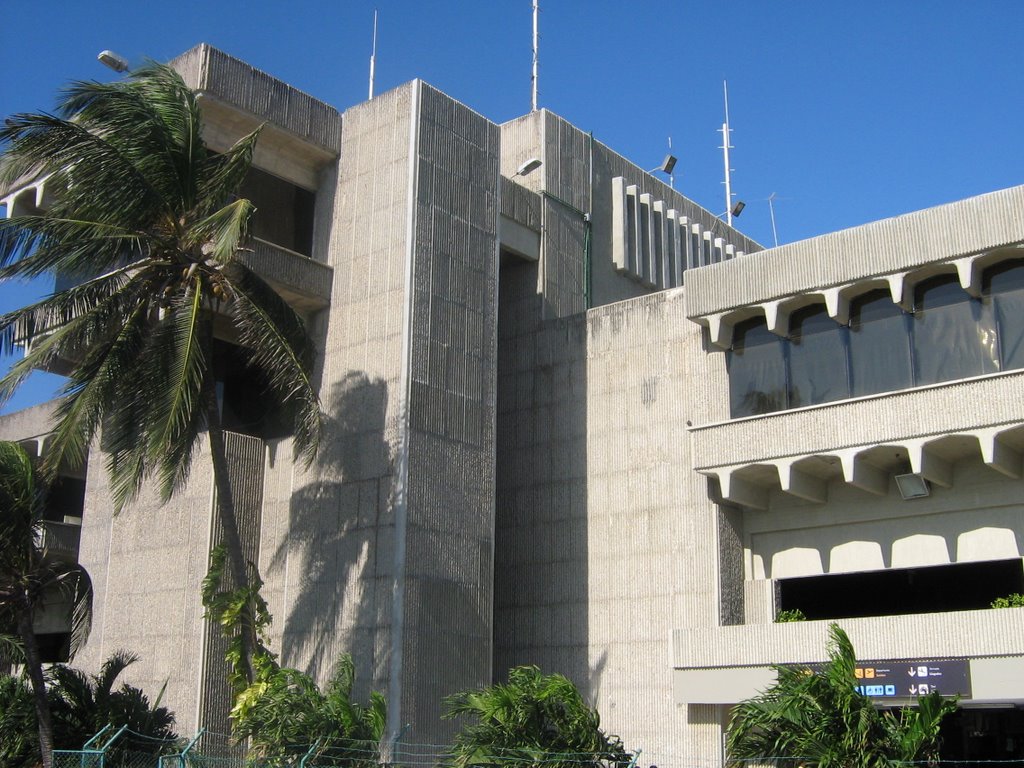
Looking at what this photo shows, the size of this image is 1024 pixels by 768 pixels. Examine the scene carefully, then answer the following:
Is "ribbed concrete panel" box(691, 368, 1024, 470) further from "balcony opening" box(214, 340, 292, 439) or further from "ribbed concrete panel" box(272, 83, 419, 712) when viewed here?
"balcony opening" box(214, 340, 292, 439)

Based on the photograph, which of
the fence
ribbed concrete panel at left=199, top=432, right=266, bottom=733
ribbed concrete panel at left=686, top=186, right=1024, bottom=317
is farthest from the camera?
ribbed concrete panel at left=199, top=432, right=266, bottom=733

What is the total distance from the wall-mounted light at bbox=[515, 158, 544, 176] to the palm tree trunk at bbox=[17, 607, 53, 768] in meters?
14.9

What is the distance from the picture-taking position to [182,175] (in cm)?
2309

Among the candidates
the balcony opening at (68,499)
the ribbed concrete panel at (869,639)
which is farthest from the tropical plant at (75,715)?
the balcony opening at (68,499)

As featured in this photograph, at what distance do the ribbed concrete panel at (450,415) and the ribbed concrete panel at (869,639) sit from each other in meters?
4.44

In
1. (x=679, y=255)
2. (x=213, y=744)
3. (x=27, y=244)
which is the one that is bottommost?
(x=213, y=744)

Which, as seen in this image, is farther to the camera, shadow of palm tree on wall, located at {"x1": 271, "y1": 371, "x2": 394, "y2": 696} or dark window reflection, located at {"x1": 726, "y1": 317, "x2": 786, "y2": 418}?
dark window reflection, located at {"x1": 726, "y1": 317, "x2": 786, "y2": 418}

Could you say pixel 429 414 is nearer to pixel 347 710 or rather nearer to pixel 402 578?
pixel 402 578

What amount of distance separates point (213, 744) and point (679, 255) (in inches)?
710

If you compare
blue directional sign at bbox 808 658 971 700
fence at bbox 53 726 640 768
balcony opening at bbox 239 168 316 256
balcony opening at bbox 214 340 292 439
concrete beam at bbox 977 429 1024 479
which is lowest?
fence at bbox 53 726 640 768

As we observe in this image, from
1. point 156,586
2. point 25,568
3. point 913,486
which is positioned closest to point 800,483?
point 913,486

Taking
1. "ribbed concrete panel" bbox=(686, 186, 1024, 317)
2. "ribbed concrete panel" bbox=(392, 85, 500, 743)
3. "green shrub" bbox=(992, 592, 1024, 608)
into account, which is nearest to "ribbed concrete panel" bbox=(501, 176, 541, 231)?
"ribbed concrete panel" bbox=(392, 85, 500, 743)

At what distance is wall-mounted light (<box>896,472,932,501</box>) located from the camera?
23.3m

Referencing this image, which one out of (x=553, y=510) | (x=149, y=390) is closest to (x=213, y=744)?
(x=149, y=390)
